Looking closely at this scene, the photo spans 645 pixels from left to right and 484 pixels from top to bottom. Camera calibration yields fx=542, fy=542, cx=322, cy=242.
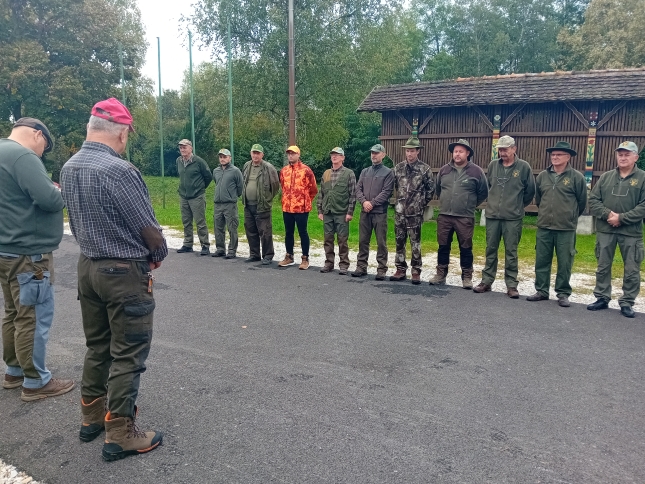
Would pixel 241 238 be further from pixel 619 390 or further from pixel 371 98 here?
pixel 619 390

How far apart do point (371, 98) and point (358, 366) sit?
1301cm

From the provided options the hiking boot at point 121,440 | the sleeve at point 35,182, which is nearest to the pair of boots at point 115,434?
the hiking boot at point 121,440

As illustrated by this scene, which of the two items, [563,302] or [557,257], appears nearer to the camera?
[563,302]

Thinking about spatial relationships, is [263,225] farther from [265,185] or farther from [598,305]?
[598,305]

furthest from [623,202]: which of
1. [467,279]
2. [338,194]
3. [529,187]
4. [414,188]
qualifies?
[338,194]

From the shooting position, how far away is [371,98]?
53.7 feet

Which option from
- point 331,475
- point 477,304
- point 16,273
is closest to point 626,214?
point 477,304

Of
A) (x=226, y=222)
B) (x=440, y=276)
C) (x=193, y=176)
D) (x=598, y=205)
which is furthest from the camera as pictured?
(x=193, y=176)

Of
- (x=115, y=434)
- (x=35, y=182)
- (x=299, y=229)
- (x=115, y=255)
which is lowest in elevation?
(x=115, y=434)

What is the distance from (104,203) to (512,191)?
5423 mm

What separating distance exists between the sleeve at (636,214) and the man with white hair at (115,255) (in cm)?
532

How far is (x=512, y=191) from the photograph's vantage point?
23.0 ft

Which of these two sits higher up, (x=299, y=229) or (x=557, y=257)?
(x=299, y=229)

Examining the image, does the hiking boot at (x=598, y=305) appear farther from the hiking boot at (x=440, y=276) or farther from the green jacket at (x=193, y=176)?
the green jacket at (x=193, y=176)
